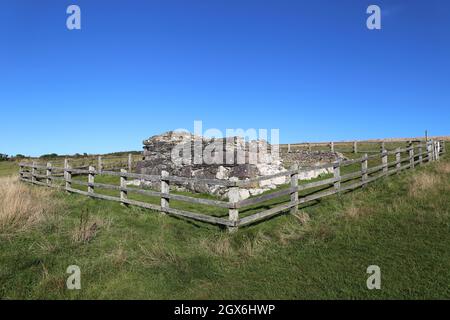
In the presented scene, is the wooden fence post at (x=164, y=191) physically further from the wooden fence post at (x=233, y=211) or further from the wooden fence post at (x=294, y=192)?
the wooden fence post at (x=294, y=192)

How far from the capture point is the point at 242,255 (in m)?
6.55

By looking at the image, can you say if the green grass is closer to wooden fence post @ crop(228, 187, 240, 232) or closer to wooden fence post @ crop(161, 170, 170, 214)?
wooden fence post @ crop(161, 170, 170, 214)

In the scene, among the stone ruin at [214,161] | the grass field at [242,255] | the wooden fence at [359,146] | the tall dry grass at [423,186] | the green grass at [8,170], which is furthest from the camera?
the green grass at [8,170]

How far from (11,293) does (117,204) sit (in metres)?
7.12

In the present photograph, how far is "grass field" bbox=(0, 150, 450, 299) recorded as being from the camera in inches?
199

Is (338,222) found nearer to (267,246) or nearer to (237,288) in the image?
(267,246)

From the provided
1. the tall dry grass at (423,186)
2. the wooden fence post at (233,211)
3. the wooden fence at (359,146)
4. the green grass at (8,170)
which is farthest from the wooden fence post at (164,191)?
the green grass at (8,170)

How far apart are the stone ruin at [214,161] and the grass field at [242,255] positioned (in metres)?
4.87

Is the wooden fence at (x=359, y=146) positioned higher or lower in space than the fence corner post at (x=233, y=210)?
higher

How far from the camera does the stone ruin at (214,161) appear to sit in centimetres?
1419

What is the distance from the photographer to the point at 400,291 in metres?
4.77

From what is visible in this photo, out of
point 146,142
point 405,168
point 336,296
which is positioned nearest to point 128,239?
point 336,296

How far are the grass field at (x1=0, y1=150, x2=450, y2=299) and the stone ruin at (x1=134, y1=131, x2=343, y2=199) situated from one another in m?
4.87

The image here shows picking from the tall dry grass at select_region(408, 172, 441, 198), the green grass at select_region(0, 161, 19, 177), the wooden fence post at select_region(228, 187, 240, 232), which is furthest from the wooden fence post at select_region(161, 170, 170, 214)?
the green grass at select_region(0, 161, 19, 177)
